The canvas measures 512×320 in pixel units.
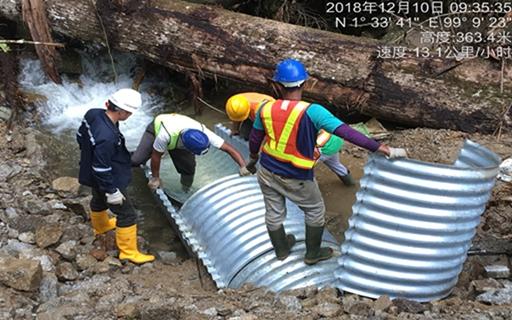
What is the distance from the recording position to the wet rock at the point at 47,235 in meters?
5.11

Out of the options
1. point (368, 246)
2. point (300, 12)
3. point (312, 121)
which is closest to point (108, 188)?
point (312, 121)

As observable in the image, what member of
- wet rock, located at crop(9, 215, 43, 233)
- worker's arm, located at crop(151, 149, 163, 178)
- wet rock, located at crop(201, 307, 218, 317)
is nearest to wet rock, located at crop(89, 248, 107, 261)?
wet rock, located at crop(9, 215, 43, 233)

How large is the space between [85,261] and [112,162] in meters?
0.87

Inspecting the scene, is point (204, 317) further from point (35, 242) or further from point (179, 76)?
point (179, 76)

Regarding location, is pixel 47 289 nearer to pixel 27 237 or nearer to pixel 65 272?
pixel 65 272

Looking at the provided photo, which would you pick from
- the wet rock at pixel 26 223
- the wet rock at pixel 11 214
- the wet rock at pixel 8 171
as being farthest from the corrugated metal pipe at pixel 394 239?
the wet rock at pixel 8 171

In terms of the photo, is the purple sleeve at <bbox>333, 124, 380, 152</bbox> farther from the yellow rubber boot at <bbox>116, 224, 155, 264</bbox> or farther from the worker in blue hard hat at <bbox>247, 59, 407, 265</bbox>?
the yellow rubber boot at <bbox>116, 224, 155, 264</bbox>

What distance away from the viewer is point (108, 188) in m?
4.82

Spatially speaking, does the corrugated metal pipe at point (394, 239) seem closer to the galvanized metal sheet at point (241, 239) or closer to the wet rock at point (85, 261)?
the galvanized metal sheet at point (241, 239)

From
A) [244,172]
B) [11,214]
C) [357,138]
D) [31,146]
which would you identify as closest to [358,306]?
[357,138]

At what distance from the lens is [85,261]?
500 cm

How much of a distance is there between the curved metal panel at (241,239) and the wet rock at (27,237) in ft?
4.09

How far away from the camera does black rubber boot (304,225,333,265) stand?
173 inches

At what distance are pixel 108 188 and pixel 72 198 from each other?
158 cm
